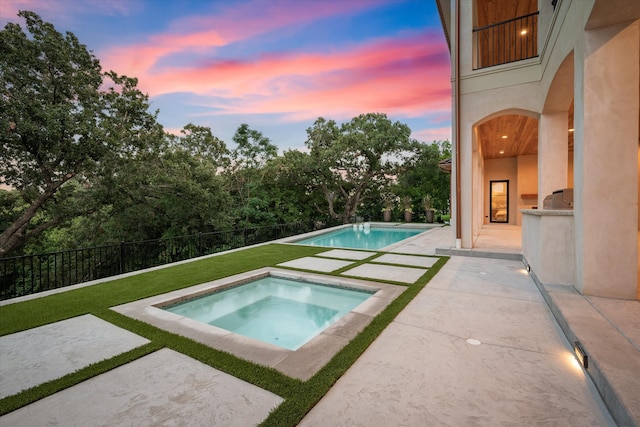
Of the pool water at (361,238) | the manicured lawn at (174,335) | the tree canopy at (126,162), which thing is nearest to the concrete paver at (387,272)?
the manicured lawn at (174,335)

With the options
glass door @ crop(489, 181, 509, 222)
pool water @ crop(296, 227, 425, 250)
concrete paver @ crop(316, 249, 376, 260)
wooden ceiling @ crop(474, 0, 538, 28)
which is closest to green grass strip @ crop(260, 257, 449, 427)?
concrete paver @ crop(316, 249, 376, 260)

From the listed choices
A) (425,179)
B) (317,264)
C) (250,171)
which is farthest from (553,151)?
(250,171)

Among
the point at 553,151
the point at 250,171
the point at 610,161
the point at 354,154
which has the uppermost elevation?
the point at 354,154

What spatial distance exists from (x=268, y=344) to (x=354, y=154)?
16696 millimetres

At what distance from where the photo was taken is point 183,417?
73.5 inches

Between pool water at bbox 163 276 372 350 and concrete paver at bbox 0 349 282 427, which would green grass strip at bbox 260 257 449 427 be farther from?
pool water at bbox 163 276 372 350

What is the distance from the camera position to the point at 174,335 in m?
3.07

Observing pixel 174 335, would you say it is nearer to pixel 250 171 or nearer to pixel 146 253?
pixel 146 253

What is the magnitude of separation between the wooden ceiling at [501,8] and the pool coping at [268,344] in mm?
8241

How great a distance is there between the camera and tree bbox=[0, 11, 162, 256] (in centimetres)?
841

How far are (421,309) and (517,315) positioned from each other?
1.08m

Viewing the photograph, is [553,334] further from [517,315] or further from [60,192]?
[60,192]

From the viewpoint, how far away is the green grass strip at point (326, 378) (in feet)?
6.00

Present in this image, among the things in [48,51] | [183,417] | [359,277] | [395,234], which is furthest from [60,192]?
[395,234]
